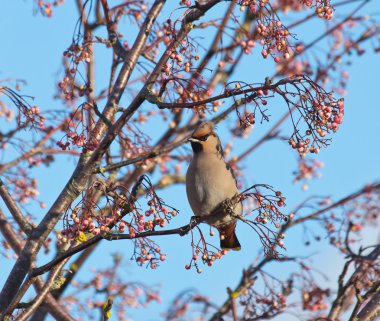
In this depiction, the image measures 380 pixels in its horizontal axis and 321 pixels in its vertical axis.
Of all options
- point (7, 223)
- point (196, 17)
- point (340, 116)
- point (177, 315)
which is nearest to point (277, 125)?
point (177, 315)

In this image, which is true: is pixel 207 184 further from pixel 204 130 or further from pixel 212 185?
pixel 204 130

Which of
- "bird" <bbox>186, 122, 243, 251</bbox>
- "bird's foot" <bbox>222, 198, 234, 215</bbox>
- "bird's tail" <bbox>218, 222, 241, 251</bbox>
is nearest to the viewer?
"bird's foot" <bbox>222, 198, 234, 215</bbox>

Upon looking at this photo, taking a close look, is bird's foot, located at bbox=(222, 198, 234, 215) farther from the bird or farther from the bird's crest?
the bird's crest

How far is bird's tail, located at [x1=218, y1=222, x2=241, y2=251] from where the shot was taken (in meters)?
4.98

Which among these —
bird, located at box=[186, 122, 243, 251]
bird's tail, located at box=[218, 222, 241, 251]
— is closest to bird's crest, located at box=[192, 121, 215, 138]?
bird, located at box=[186, 122, 243, 251]

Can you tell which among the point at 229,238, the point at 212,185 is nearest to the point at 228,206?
the point at 212,185

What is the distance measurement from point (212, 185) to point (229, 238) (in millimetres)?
530

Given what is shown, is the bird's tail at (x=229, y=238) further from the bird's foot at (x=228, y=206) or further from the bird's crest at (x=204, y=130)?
the bird's crest at (x=204, y=130)

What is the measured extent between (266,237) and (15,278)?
1339 mm

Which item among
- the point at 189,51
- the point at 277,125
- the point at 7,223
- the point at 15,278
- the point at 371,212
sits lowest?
the point at 15,278

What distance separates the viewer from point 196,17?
395cm

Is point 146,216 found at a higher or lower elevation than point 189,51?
lower

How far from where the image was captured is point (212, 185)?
477 centimetres

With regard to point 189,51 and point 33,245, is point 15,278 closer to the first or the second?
point 33,245
